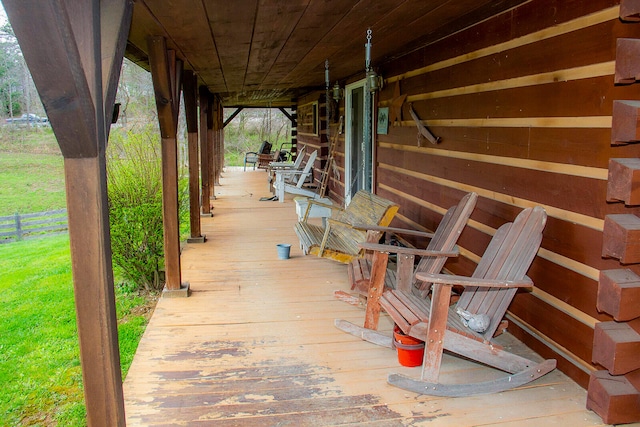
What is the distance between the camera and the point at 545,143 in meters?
2.71

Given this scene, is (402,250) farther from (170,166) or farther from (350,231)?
(170,166)

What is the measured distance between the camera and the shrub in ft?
16.3

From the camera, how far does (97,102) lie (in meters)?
1.67

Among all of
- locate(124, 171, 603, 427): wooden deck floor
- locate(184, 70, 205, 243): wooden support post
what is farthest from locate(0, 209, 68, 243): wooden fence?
locate(124, 171, 603, 427): wooden deck floor

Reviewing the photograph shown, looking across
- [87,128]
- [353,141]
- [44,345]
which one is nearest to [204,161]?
[353,141]

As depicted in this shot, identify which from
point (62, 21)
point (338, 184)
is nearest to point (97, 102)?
point (62, 21)

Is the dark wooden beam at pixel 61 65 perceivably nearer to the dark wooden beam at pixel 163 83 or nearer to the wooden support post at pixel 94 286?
the wooden support post at pixel 94 286

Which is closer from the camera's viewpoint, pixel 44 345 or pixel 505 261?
pixel 505 261

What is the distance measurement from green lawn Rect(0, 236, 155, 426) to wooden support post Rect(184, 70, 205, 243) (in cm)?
93

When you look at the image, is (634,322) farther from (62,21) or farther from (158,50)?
(158,50)

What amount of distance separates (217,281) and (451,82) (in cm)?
233

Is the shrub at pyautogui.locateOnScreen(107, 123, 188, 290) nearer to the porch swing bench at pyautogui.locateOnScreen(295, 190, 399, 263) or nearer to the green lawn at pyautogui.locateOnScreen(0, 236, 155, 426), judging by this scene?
the green lawn at pyautogui.locateOnScreen(0, 236, 155, 426)

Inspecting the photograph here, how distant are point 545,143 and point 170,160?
246 centimetres

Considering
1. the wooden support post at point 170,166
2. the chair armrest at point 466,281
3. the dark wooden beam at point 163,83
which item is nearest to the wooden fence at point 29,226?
the wooden support post at point 170,166
